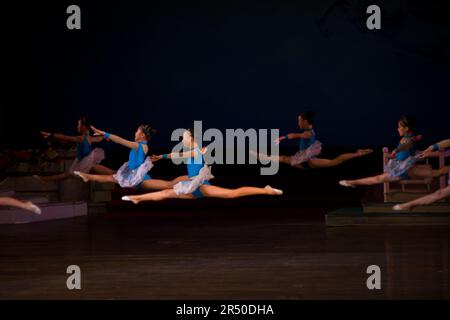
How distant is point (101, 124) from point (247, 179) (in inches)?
205

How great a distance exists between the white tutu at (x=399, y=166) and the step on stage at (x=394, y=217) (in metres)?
1.00

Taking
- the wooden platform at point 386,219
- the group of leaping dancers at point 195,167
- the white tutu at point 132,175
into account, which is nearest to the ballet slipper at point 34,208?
the group of leaping dancers at point 195,167

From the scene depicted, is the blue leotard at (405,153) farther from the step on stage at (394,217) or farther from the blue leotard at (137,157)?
the blue leotard at (137,157)

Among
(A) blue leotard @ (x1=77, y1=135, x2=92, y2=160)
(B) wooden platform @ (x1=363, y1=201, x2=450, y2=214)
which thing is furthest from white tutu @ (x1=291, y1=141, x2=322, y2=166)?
(A) blue leotard @ (x1=77, y1=135, x2=92, y2=160)

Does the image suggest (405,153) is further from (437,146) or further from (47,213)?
(47,213)

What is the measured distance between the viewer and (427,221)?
12.6 m

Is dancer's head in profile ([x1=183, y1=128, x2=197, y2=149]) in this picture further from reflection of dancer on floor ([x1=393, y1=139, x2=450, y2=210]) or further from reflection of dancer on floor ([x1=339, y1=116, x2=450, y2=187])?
reflection of dancer on floor ([x1=393, y1=139, x2=450, y2=210])

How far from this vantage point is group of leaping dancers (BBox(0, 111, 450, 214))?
9.76 metres

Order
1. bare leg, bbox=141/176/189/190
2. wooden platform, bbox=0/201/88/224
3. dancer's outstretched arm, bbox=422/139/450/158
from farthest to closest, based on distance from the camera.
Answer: wooden platform, bbox=0/201/88/224 < bare leg, bbox=141/176/189/190 < dancer's outstretched arm, bbox=422/139/450/158

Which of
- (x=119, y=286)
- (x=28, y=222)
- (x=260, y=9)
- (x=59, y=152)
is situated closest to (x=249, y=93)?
(x=260, y=9)

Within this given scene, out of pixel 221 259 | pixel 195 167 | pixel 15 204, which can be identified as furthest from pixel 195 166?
pixel 15 204

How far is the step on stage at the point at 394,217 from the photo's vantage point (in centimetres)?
1250

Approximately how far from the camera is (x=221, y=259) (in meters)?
9.02

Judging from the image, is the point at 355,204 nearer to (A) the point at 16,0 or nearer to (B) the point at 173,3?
(B) the point at 173,3
